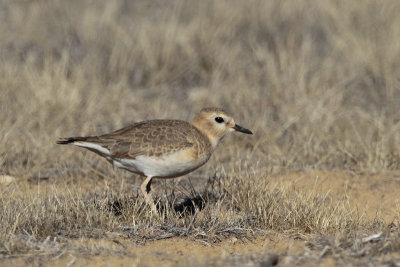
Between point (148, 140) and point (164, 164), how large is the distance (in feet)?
0.94

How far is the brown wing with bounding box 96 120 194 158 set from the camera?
5.68m

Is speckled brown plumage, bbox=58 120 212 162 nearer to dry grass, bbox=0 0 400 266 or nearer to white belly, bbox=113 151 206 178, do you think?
white belly, bbox=113 151 206 178

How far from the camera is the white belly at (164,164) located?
561cm

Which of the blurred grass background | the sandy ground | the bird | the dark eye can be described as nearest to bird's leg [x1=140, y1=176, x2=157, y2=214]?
the bird

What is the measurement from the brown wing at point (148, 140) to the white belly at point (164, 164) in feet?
0.16

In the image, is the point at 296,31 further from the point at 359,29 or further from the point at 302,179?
the point at 302,179

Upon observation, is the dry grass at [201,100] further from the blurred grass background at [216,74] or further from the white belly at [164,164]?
the white belly at [164,164]

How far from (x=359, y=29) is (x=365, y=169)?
4.08 m

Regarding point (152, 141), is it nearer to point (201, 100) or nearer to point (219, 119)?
point (219, 119)

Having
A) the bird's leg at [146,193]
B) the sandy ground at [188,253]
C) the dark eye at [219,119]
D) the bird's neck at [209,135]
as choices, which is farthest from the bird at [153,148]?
the sandy ground at [188,253]

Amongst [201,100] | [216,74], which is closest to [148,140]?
[201,100]

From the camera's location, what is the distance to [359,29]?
1088 centimetres

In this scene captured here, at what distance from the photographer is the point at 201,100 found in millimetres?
9508

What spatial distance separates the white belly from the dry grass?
30cm
